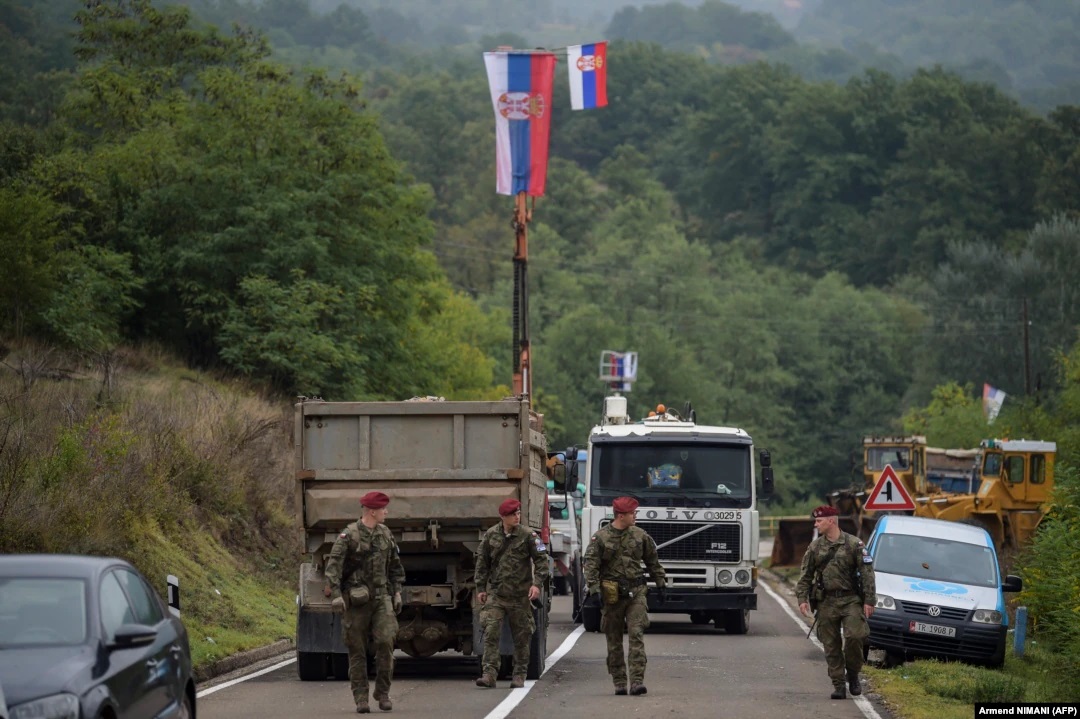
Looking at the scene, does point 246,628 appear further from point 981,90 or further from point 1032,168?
point 981,90

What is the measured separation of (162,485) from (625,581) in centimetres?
1039

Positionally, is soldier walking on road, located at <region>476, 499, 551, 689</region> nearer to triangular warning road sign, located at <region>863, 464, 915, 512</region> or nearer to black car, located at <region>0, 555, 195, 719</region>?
black car, located at <region>0, 555, 195, 719</region>

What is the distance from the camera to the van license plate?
1961cm

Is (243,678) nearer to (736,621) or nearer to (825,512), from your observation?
(825,512)

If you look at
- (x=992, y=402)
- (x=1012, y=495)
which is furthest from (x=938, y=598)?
(x=992, y=402)

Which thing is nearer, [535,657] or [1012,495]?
[535,657]

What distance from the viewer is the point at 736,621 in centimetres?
2464

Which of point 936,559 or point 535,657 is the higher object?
point 936,559

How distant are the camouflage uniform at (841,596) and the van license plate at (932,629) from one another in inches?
157

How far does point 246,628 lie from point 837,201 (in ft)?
344

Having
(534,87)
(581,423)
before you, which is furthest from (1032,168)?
(534,87)

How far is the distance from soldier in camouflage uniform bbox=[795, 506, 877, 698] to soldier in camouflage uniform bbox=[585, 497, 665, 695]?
1.52m

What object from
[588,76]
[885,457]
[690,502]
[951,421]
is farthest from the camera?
[951,421]

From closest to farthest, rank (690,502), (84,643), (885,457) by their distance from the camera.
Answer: (84,643)
(690,502)
(885,457)
